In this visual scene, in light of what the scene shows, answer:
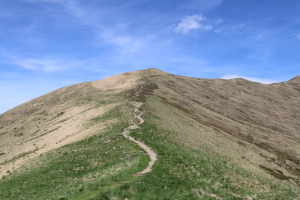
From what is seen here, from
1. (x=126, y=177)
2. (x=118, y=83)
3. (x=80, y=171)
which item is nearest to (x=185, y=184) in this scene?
(x=126, y=177)

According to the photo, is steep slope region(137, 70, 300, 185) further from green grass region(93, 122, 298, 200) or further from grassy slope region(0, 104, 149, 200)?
green grass region(93, 122, 298, 200)

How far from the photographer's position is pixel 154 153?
29.8 meters

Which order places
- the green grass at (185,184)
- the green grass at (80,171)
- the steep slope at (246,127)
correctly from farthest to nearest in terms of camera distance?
1. the steep slope at (246,127)
2. the green grass at (80,171)
3. the green grass at (185,184)

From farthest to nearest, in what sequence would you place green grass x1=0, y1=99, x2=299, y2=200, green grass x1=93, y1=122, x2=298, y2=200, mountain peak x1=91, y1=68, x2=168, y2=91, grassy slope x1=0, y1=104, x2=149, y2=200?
mountain peak x1=91, y1=68, x2=168, y2=91
grassy slope x1=0, y1=104, x2=149, y2=200
green grass x1=0, y1=99, x2=299, y2=200
green grass x1=93, y1=122, x2=298, y2=200

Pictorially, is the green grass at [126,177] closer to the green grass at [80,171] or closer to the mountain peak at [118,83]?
the green grass at [80,171]

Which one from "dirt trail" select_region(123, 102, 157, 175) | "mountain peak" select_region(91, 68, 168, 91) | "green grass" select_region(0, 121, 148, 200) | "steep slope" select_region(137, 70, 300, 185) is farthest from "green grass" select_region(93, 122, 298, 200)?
"mountain peak" select_region(91, 68, 168, 91)

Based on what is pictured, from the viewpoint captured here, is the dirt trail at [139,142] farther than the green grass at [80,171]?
Yes

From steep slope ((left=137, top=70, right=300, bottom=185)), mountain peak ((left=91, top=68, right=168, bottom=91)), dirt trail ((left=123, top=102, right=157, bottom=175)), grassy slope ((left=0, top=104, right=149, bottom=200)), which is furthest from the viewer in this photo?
mountain peak ((left=91, top=68, right=168, bottom=91))

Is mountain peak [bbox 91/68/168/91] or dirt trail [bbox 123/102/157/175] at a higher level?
mountain peak [bbox 91/68/168/91]

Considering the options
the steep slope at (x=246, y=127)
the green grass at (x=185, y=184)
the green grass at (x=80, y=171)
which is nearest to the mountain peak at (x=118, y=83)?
the steep slope at (x=246, y=127)

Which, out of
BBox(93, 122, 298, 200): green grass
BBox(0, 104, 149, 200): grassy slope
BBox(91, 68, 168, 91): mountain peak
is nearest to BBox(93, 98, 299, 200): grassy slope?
BBox(93, 122, 298, 200): green grass

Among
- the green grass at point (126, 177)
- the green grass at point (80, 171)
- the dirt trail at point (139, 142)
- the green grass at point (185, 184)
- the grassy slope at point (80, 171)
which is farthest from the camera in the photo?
the dirt trail at point (139, 142)

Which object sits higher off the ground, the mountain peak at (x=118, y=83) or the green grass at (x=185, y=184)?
the mountain peak at (x=118, y=83)

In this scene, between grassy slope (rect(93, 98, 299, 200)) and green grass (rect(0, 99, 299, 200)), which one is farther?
green grass (rect(0, 99, 299, 200))
